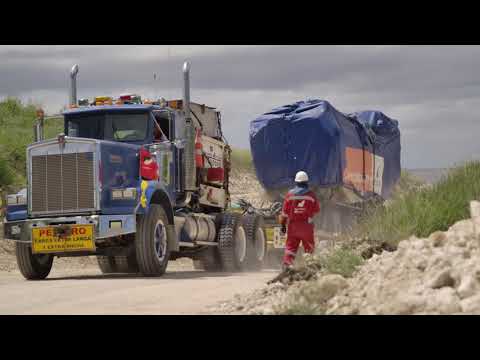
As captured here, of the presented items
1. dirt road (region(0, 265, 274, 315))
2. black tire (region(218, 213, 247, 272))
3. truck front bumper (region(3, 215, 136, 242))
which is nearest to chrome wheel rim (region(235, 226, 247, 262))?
black tire (region(218, 213, 247, 272))

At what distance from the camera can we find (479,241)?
10.5m

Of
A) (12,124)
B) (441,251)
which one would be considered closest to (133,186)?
(441,251)

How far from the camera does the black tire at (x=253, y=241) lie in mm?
21516

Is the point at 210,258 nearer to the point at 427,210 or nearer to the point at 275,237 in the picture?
the point at 275,237

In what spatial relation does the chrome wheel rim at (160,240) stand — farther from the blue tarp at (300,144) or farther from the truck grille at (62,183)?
the blue tarp at (300,144)

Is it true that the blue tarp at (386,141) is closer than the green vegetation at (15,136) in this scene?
Yes

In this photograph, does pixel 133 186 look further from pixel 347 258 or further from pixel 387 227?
pixel 347 258

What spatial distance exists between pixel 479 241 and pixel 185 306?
3.56m

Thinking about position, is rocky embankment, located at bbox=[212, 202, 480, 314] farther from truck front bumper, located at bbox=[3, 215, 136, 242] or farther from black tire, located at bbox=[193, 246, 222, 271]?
black tire, located at bbox=[193, 246, 222, 271]

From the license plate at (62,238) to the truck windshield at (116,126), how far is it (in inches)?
88.7

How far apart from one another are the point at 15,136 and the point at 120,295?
70.4 ft

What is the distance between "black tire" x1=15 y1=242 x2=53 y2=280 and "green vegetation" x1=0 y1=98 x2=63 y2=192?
229 inches

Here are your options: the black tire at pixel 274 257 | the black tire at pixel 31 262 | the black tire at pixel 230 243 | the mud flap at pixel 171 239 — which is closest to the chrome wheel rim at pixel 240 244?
the black tire at pixel 230 243

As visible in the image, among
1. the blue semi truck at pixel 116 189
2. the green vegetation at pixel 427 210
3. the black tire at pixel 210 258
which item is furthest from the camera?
the black tire at pixel 210 258
